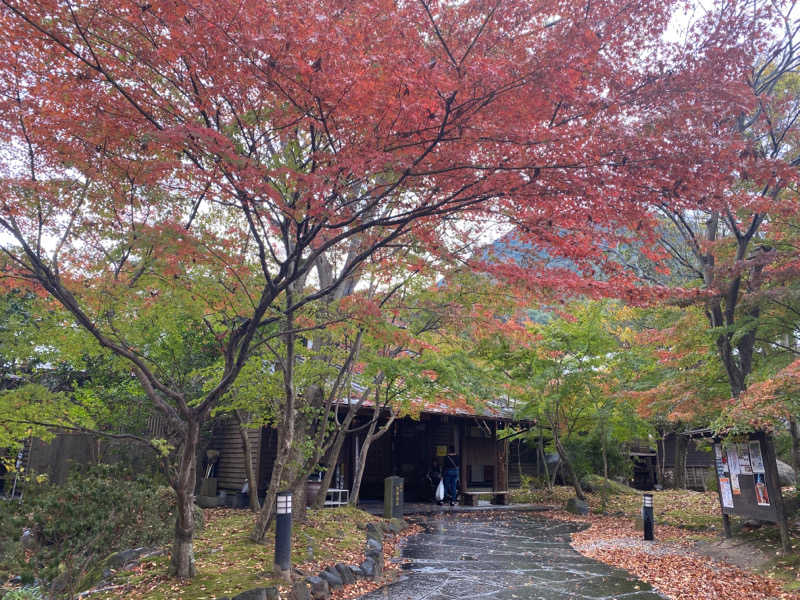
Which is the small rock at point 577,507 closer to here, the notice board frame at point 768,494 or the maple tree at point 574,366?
the maple tree at point 574,366

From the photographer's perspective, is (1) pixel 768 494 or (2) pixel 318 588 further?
(1) pixel 768 494

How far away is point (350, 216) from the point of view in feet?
21.3

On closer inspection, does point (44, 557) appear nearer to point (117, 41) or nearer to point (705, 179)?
point (117, 41)

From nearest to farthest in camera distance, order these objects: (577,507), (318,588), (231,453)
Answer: (318,588) → (231,453) → (577,507)

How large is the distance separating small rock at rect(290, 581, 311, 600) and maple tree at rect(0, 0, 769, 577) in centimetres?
126

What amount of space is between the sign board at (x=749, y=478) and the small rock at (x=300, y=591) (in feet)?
25.6

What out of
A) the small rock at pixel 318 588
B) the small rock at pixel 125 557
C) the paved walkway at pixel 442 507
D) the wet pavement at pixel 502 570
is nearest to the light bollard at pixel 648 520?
the wet pavement at pixel 502 570

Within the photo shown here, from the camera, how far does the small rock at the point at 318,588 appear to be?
23.4 feet

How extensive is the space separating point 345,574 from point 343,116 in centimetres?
623

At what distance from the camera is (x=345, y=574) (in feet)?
26.2

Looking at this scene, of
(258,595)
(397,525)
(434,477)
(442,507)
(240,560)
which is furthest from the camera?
(434,477)

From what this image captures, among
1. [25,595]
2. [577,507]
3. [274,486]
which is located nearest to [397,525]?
[274,486]

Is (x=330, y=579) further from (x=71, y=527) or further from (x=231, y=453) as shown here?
(x=231, y=453)

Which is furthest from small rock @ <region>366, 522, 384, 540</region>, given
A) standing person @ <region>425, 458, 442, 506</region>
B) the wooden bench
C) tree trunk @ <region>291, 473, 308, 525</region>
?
the wooden bench
